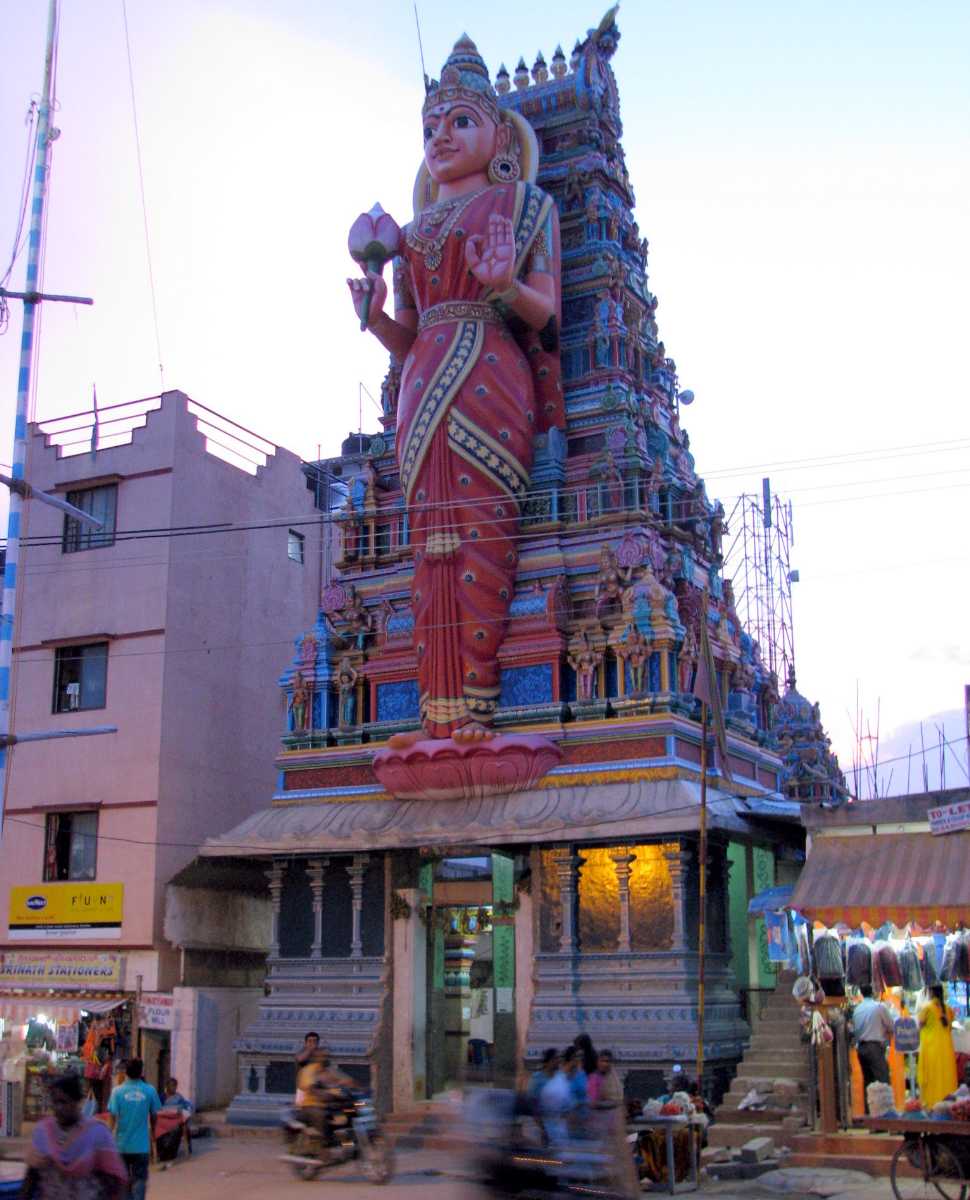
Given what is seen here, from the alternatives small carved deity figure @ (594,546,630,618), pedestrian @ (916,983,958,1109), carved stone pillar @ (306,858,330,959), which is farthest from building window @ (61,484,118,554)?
pedestrian @ (916,983,958,1109)

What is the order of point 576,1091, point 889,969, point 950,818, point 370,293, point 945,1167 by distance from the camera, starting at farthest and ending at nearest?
point 370,293 → point 889,969 → point 950,818 → point 945,1167 → point 576,1091

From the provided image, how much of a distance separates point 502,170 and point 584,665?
10.2 metres

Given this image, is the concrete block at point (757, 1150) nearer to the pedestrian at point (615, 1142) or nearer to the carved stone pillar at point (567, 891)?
the carved stone pillar at point (567, 891)

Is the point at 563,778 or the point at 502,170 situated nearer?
the point at 563,778

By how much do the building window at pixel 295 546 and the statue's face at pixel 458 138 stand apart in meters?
9.74

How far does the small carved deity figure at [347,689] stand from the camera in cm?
2814

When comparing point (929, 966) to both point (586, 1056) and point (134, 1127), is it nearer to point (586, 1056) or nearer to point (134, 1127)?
point (586, 1056)

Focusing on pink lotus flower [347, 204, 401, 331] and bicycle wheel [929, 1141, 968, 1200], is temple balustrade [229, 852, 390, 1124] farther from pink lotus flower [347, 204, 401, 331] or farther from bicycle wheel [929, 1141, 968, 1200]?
bicycle wheel [929, 1141, 968, 1200]

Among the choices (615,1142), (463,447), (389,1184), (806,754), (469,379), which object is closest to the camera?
(615,1142)

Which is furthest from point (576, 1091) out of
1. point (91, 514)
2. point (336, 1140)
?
point (91, 514)

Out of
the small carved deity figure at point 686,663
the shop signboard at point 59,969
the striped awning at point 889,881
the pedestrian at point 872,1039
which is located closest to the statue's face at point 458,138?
the small carved deity figure at point 686,663

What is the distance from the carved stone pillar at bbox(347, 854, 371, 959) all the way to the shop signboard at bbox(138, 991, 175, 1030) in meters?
3.86

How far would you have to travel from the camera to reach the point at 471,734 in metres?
25.2

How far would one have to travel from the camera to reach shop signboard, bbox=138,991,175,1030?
27000mm
